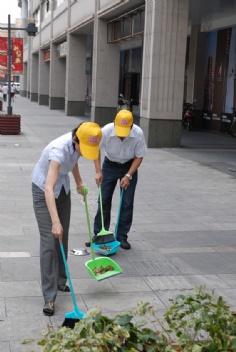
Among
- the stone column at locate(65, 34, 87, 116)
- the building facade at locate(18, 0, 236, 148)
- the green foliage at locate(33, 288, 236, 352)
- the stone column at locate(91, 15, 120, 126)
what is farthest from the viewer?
the stone column at locate(65, 34, 87, 116)

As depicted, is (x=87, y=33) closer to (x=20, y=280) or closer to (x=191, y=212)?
(x=191, y=212)

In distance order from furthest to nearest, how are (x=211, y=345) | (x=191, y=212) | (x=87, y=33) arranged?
(x=87, y=33) → (x=191, y=212) → (x=211, y=345)

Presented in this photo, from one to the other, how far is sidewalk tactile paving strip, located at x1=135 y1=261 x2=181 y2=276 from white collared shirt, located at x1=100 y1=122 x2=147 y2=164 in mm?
1241

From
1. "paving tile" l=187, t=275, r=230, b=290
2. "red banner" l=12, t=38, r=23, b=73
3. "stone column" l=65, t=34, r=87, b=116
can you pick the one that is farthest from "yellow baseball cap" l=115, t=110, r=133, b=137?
"red banner" l=12, t=38, r=23, b=73

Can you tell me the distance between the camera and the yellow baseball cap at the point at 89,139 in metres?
4.50

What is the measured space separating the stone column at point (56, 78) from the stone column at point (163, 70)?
2105 centimetres

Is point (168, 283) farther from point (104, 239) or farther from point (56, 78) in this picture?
point (56, 78)

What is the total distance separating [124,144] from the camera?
636 cm

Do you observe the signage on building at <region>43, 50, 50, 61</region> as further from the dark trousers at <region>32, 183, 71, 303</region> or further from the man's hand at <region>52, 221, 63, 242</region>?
the man's hand at <region>52, 221, 63, 242</region>

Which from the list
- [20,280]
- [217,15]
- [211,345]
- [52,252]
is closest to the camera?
[211,345]

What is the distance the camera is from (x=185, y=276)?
5.72 m

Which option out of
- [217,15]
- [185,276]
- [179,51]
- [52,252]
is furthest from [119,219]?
[217,15]

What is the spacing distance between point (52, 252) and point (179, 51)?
12264 millimetres

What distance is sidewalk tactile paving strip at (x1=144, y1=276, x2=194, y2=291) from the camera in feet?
17.6
